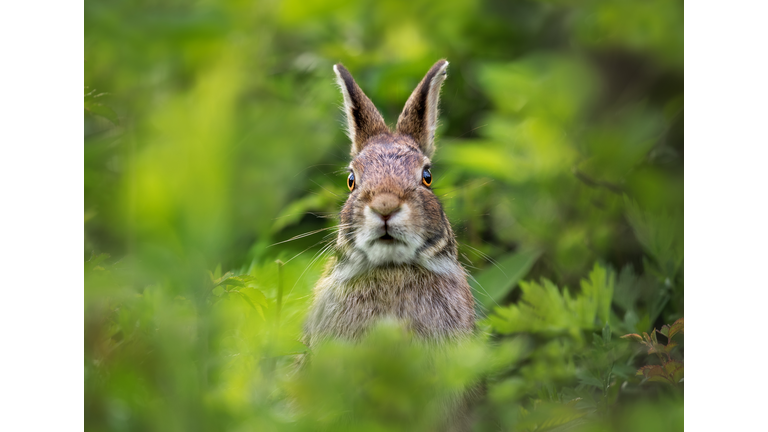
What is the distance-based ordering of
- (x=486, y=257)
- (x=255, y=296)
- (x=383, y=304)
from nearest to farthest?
(x=255, y=296), (x=383, y=304), (x=486, y=257)

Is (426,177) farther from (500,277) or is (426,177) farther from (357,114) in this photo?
(500,277)

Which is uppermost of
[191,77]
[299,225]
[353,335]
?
[191,77]

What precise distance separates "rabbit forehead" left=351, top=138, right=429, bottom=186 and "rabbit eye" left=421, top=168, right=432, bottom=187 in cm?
1

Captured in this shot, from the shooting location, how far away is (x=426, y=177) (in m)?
0.92

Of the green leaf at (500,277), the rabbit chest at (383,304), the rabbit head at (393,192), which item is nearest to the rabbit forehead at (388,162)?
the rabbit head at (393,192)

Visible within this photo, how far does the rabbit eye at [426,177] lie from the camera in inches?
36.1

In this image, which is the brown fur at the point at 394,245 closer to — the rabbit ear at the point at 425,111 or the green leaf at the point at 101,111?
the rabbit ear at the point at 425,111

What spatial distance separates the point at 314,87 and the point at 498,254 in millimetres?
483

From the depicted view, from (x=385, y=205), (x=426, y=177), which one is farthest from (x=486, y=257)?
(x=385, y=205)

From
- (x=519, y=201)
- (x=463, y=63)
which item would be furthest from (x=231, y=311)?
(x=519, y=201)

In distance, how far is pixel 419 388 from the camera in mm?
515

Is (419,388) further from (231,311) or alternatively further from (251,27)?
(251,27)

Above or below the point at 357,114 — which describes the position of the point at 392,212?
below

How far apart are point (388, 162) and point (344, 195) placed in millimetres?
102
